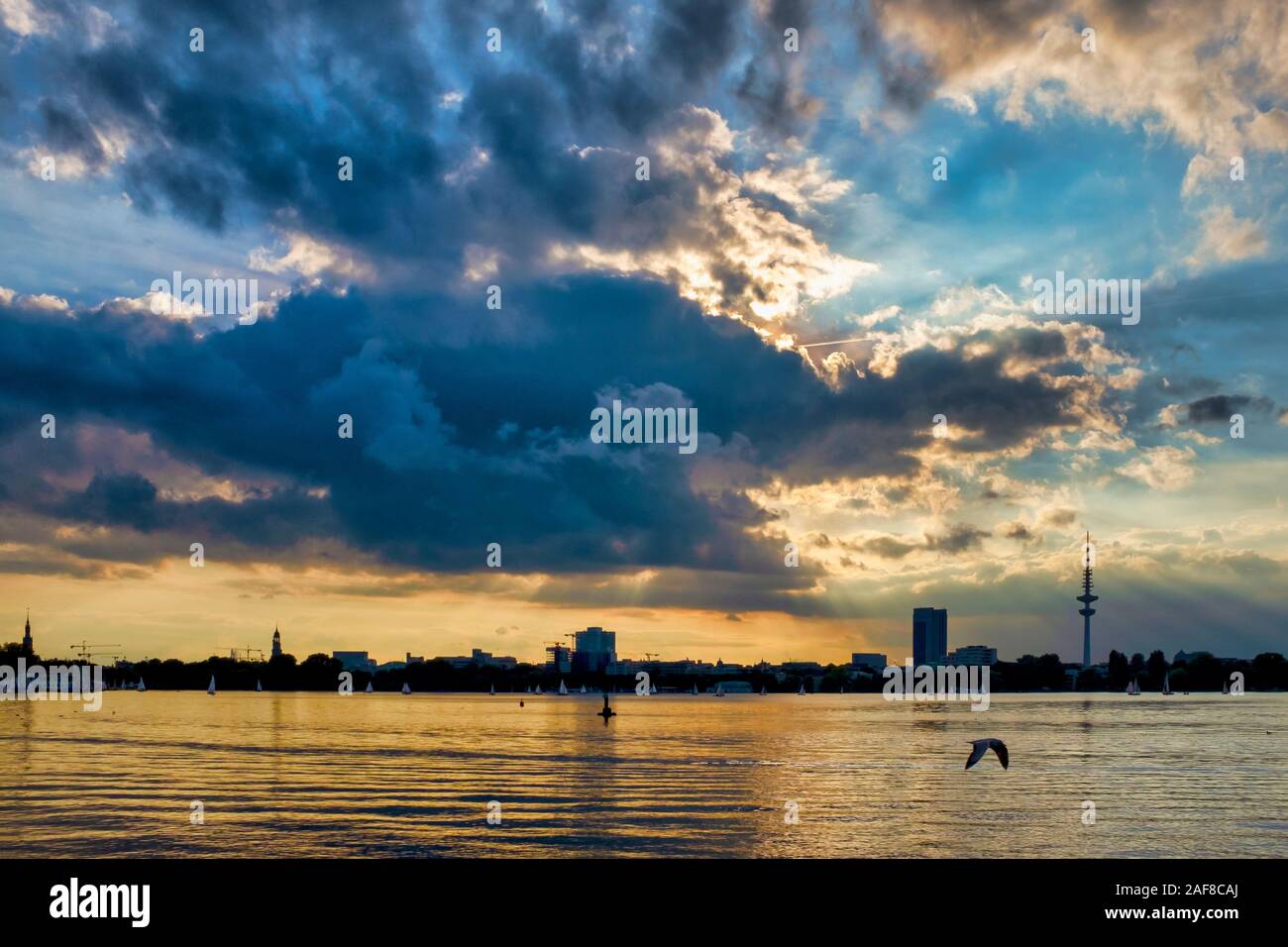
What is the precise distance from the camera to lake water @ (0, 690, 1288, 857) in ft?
183

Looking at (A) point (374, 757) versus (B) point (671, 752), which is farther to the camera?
(B) point (671, 752)

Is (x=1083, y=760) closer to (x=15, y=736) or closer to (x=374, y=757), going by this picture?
(x=374, y=757)

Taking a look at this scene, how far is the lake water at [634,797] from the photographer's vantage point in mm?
55688

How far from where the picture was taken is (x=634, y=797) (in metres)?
73.9

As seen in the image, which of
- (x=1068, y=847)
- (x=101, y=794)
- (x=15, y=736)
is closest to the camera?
(x=1068, y=847)
